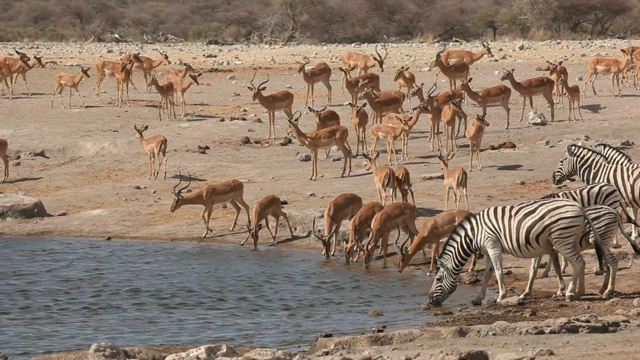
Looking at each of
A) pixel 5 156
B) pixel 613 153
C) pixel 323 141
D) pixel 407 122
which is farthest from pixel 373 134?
pixel 613 153

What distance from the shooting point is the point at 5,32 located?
53562mm

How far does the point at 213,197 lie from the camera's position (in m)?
18.8

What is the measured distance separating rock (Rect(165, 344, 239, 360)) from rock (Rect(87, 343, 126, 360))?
1.70 feet

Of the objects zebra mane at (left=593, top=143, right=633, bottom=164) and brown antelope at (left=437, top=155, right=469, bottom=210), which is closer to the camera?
zebra mane at (left=593, top=143, right=633, bottom=164)

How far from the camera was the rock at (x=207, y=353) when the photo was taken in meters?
9.97

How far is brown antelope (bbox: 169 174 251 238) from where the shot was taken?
1884 cm

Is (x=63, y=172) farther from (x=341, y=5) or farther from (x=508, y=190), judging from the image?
(x=341, y=5)

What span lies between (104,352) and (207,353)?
0.93 metres

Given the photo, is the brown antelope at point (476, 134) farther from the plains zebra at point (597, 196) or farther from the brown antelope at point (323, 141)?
the plains zebra at point (597, 196)

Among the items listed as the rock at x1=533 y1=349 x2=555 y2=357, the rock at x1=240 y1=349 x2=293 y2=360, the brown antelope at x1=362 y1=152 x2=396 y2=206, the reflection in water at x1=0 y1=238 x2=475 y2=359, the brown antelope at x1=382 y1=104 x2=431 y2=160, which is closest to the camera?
the rock at x1=533 y1=349 x2=555 y2=357

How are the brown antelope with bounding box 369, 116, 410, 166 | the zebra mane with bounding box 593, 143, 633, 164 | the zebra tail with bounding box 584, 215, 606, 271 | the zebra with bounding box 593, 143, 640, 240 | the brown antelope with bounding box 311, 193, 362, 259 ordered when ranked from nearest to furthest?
the zebra tail with bounding box 584, 215, 606, 271 < the zebra with bounding box 593, 143, 640, 240 < the zebra mane with bounding box 593, 143, 633, 164 < the brown antelope with bounding box 311, 193, 362, 259 < the brown antelope with bounding box 369, 116, 410, 166

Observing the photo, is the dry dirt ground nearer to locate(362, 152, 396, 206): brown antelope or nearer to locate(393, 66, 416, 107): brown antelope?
locate(362, 152, 396, 206): brown antelope

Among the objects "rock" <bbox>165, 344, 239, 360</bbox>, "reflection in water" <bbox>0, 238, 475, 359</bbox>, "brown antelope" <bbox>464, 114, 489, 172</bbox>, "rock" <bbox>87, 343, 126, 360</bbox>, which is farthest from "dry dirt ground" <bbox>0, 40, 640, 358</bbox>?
"rock" <bbox>87, 343, 126, 360</bbox>

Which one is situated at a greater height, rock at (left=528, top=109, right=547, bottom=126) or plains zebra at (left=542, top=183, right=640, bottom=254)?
rock at (left=528, top=109, right=547, bottom=126)
